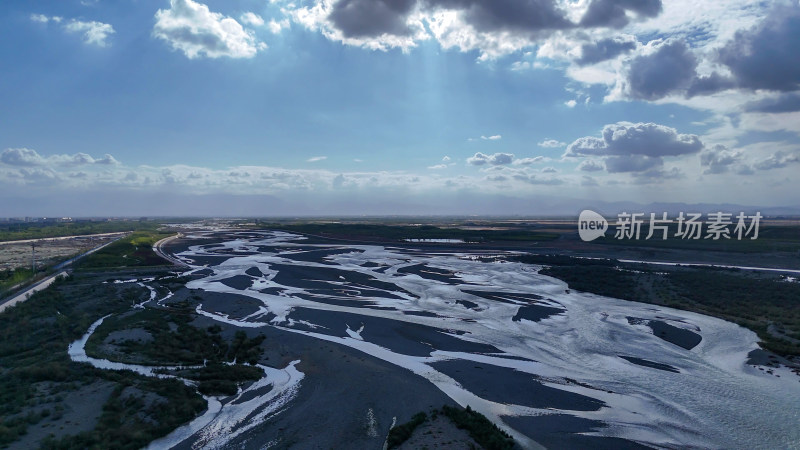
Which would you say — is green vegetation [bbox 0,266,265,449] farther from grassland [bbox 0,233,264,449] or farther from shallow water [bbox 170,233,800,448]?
shallow water [bbox 170,233,800,448]

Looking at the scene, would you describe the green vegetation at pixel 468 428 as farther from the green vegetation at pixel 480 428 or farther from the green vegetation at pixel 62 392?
the green vegetation at pixel 62 392

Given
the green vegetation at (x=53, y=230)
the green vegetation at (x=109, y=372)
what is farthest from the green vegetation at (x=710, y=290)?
the green vegetation at (x=53, y=230)

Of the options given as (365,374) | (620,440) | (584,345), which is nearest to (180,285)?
(365,374)

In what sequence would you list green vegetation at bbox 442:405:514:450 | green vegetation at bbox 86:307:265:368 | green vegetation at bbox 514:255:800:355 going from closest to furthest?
green vegetation at bbox 442:405:514:450
green vegetation at bbox 86:307:265:368
green vegetation at bbox 514:255:800:355

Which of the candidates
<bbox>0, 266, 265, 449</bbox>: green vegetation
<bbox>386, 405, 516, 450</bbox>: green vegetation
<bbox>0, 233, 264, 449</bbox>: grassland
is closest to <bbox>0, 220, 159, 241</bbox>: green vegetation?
<bbox>0, 266, 265, 449</bbox>: green vegetation

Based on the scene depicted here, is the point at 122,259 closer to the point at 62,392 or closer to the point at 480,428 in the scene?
the point at 62,392

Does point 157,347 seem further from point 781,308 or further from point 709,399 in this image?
point 781,308

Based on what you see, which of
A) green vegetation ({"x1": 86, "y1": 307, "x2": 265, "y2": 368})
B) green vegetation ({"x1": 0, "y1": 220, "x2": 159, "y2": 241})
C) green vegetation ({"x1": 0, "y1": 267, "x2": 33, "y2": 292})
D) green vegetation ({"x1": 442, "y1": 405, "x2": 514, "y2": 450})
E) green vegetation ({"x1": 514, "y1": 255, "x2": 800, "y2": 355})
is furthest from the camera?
green vegetation ({"x1": 0, "y1": 220, "x2": 159, "y2": 241})
